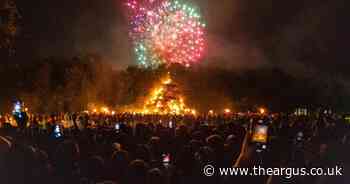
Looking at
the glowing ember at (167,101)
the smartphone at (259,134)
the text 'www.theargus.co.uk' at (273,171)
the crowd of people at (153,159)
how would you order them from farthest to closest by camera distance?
the glowing ember at (167,101), the smartphone at (259,134), the crowd of people at (153,159), the text 'www.theargus.co.uk' at (273,171)

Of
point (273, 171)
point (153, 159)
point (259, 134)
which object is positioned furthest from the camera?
point (153, 159)

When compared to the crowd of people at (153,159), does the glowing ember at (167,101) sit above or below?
above

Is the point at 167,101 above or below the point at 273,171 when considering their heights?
above

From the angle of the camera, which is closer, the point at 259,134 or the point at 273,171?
the point at 273,171

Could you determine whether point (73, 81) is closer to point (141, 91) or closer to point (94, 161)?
point (141, 91)

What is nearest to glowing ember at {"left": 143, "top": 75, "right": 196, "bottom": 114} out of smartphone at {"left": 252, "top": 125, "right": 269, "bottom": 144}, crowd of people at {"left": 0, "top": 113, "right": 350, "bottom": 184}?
crowd of people at {"left": 0, "top": 113, "right": 350, "bottom": 184}

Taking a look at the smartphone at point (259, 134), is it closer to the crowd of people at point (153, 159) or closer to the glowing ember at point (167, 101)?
the crowd of people at point (153, 159)

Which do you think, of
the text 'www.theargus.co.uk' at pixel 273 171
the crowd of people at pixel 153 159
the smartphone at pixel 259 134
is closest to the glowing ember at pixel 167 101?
the crowd of people at pixel 153 159

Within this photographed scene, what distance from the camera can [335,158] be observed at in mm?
8102

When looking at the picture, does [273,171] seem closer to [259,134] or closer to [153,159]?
[259,134]

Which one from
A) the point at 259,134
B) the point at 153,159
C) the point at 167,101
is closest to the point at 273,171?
the point at 259,134

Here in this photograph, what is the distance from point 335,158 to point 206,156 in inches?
172

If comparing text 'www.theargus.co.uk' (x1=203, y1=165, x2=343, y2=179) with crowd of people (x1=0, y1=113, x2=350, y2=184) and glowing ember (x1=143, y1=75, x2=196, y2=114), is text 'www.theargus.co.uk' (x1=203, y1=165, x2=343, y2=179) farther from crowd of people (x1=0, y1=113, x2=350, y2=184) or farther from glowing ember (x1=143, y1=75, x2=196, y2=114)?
glowing ember (x1=143, y1=75, x2=196, y2=114)

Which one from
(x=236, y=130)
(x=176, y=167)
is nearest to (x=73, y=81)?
(x=236, y=130)
